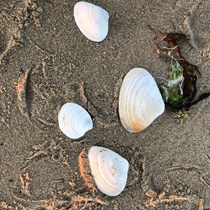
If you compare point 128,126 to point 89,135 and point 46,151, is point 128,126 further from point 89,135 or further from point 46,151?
point 46,151

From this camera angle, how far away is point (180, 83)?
3.46 m

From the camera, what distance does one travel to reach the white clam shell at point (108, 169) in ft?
10.7

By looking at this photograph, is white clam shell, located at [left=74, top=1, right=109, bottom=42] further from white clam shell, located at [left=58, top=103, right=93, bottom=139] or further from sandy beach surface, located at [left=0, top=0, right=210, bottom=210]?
white clam shell, located at [left=58, top=103, right=93, bottom=139]

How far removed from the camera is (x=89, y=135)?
3.38 metres

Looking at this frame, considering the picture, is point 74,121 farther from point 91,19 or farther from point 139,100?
point 91,19

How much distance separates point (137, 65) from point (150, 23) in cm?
30

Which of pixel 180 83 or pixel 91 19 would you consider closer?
pixel 91 19

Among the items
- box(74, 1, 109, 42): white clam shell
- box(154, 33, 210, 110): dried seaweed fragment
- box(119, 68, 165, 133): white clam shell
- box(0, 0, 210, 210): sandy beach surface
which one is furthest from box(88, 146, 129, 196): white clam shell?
box(74, 1, 109, 42): white clam shell

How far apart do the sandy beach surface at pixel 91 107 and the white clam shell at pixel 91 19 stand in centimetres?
6

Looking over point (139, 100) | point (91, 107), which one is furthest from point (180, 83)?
point (91, 107)

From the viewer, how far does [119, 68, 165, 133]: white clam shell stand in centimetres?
Result: 330

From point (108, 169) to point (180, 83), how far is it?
783mm

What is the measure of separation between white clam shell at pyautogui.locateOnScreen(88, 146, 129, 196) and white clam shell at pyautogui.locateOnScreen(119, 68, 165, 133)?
246 mm

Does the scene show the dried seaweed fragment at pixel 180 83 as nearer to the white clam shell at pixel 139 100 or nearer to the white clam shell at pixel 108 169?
the white clam shell at pixel 139 100
